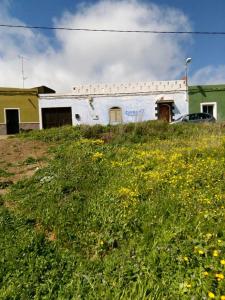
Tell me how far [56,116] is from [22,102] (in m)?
2.85

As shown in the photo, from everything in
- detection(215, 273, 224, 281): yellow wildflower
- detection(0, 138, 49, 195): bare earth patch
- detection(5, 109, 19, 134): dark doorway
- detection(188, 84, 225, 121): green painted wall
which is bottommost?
detection(215, 273, 224, 281): yellow wildflower

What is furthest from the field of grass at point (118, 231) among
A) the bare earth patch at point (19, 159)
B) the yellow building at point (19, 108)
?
the yellow building at point (19, 108)

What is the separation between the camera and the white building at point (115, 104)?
72.4ft

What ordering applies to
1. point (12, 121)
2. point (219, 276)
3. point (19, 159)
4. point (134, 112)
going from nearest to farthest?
1. point (219, 276)
2. point (19, 159)
3. point (134, 112)
4. point (12, 121)

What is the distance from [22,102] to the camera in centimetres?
2327

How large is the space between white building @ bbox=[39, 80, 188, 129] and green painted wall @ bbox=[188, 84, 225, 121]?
1.90 ft

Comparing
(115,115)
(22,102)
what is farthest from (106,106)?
(22,102)

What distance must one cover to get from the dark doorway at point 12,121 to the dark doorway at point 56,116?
88.1 inches

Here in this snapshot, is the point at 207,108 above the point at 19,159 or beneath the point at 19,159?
above

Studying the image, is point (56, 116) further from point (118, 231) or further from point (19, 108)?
point (118, 231)

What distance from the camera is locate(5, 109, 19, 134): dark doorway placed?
918 inches

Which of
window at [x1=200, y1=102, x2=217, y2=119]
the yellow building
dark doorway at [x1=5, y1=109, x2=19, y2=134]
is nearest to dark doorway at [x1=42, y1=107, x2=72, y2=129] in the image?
the yellow building

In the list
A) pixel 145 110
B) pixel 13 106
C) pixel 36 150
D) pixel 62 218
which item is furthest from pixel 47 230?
pixel 13 106

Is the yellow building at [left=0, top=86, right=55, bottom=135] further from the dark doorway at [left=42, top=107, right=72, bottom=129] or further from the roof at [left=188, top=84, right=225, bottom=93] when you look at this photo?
the roof at [left=188, top=84, right=225, bottom=93]
